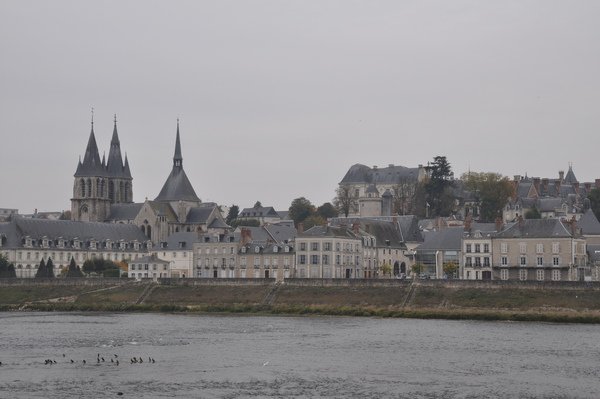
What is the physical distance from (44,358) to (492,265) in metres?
49.5

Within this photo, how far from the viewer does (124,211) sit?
164m

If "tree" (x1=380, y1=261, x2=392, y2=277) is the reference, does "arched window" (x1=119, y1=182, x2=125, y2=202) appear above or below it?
above

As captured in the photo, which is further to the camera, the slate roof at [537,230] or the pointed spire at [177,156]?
the pointed spire at [177,156]

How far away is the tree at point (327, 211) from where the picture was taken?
164 meters

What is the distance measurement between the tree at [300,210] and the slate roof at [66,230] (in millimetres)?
24083

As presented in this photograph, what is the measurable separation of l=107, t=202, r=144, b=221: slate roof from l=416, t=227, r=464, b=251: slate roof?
208ft

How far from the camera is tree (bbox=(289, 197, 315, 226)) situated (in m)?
163

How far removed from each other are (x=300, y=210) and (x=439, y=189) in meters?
24.1

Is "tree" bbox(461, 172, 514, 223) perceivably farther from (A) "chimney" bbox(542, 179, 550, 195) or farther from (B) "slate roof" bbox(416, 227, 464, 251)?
(B) "slate roof" bbox(416, 227, 464, 251)

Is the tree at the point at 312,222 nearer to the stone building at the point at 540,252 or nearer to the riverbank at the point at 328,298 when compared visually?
the riverbank at the point at 328,298

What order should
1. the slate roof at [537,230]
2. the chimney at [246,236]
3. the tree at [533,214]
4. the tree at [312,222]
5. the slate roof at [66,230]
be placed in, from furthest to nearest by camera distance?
the tree at [312,222] < the slate roof at [66,230] < the tree at [533,214] < the chimney at [246,236] < the slate roof at [537,230]

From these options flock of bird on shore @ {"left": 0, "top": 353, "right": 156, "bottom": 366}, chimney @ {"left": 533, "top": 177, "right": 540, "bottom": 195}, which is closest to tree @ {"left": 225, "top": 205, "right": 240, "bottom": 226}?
chimney @ {"left": 533, "top": 177, "right": 540, "bottom": 195}

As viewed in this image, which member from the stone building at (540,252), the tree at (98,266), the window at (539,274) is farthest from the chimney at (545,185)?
the window at (539,274)

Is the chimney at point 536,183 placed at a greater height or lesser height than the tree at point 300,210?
greater
